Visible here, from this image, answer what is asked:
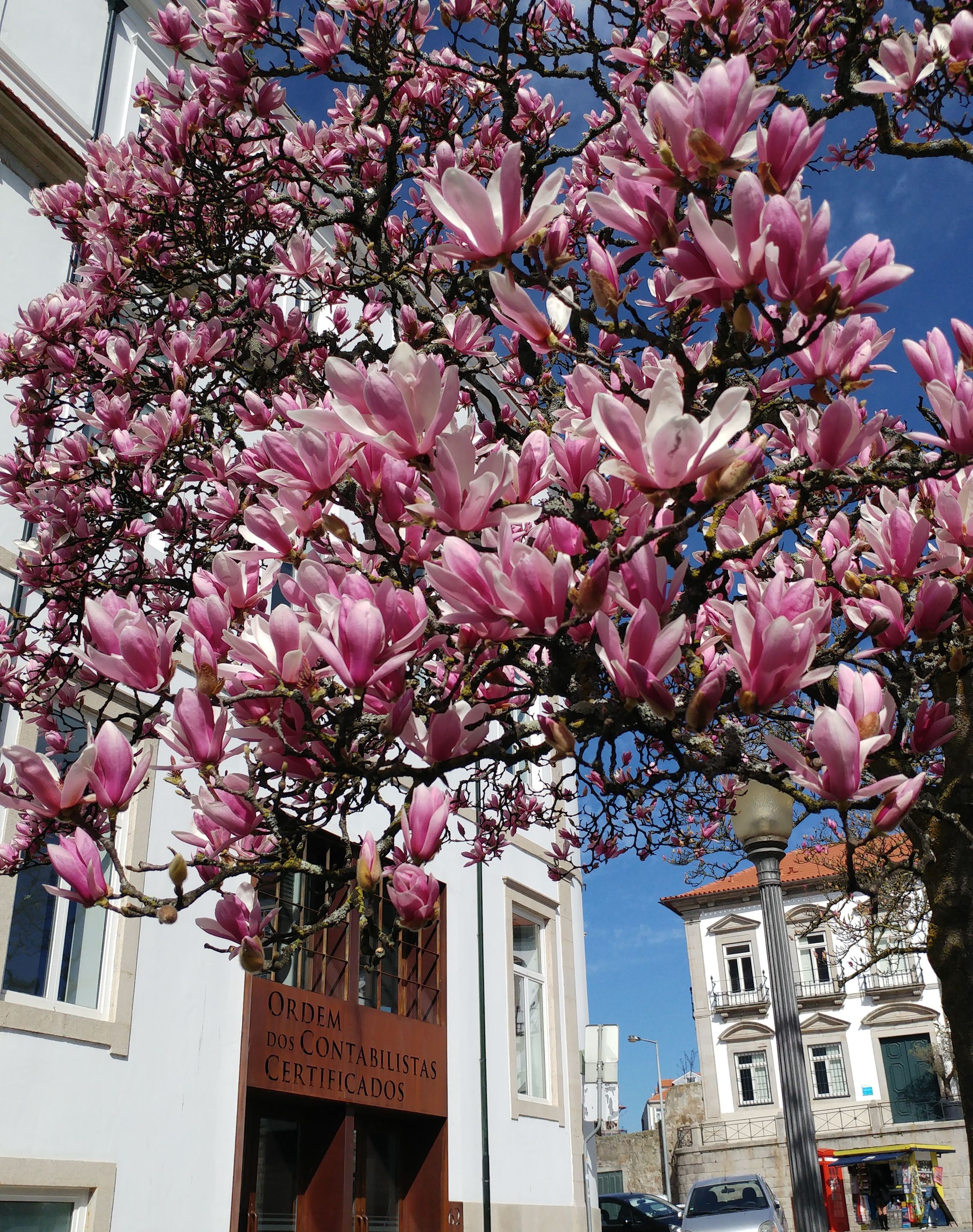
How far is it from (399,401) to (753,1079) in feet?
124

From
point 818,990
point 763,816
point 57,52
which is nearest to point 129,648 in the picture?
point 763,816

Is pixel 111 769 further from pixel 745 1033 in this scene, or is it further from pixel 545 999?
pixel 745 1033

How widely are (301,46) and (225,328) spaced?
1.28 m

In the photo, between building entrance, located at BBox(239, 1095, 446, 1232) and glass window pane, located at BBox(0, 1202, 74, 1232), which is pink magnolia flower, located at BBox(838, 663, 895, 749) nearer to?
glass window pane, located at BBox(0, 1202, 74, 1232)

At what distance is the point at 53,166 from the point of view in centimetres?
748

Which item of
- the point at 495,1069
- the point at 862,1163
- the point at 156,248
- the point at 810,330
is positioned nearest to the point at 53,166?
the point at 156,248

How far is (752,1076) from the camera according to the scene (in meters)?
34.5

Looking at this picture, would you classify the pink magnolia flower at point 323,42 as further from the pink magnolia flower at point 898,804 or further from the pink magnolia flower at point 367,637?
the pink magnolia flower at point 898,804

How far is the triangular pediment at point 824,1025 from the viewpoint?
111 feet

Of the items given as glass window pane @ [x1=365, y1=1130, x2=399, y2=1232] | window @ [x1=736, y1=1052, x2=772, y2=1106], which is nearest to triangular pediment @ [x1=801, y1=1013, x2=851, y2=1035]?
window @ [x1=736, y1=1052, x2=772, y2=1106]

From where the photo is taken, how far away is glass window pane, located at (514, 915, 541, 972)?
1208 centimetres

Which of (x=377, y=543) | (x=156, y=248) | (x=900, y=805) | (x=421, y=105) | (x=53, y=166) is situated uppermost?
(x=53, y=166)

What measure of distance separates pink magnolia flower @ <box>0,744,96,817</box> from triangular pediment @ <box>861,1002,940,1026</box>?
35.9 m

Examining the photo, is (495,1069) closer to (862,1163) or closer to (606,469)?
(606,469)
